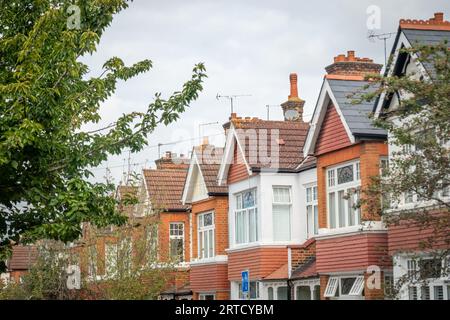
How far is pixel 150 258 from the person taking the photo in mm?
35438

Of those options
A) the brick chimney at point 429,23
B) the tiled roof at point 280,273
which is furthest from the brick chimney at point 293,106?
the brick chimney at point 429,23

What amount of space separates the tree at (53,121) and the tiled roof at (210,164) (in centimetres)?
2129

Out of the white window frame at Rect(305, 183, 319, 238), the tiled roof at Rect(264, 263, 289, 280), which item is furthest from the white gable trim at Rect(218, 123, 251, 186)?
the tiled roof at Rect(264, 263, 289, 280)

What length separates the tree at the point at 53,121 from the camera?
15922 millimetres

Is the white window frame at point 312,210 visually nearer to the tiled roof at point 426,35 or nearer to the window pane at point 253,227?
the window pane at point 253,227

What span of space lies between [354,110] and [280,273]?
7624 mm

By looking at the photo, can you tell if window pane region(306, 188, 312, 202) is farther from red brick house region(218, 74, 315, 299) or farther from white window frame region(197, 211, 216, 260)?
white window frame region(197, 211, 216, 260)

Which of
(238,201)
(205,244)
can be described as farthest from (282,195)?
(205,244)

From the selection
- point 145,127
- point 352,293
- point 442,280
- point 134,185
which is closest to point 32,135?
point 145,127

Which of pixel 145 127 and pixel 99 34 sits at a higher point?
pixel 99 34

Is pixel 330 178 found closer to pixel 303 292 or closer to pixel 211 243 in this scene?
pixel 303 292

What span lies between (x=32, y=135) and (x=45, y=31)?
244 centimetres

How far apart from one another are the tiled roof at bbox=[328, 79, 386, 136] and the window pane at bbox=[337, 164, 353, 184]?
131 centimetres
